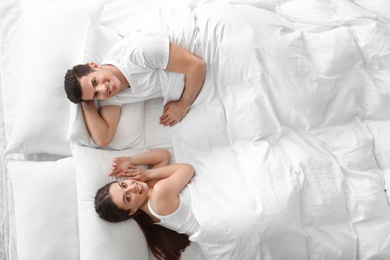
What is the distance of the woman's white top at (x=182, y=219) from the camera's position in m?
1.63

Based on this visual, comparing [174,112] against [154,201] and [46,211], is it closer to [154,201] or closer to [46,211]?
[154,201]

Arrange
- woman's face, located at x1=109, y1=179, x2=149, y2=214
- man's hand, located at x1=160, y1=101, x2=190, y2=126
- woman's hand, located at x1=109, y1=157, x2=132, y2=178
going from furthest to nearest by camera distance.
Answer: man's hand, located at x1=160, y1=101, x2=190, y2=126 < woman's hand, located at x1=109, y1=157, x2=132, y2=178 < woman's face, located at x1=109, y1=179, x2=149, y2=214

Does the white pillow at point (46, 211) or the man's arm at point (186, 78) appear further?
the man's arm at point (186, 78)

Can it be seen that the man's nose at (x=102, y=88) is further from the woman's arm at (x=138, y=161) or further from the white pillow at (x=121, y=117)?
the woman's arm at (x=138, y=161)

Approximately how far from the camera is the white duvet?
5.28 feet

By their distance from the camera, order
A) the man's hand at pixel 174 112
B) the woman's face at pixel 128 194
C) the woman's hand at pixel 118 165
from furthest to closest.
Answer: the man's hand at pixel 174 112, the woman's hand at pixel 118 165, the woman's face at pixel 128 194

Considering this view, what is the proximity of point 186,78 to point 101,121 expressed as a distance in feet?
1.27

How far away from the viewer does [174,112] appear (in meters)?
1.81

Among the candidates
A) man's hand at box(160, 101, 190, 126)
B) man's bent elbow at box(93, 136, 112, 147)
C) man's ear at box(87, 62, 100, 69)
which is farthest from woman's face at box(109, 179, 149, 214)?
man's ear at box(87, 62, 100, 69)

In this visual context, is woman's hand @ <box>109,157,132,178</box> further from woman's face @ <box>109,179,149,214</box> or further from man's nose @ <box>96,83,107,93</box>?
man's nose @ <box>96,83,107,93</box>

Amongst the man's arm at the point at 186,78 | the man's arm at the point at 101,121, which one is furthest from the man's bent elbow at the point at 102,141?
the man's arm at the point at 186,78

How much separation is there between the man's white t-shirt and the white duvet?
0.18 meters

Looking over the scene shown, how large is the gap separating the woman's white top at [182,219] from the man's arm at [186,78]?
1.21 feet

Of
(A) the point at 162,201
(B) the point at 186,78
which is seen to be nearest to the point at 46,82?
(B) the point at 186,78
